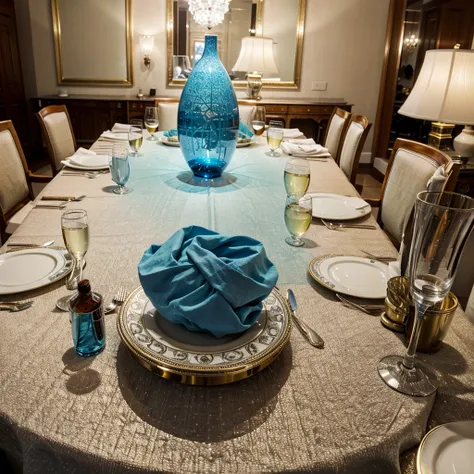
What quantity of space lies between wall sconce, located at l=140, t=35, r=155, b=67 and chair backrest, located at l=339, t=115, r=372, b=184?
9.53ft

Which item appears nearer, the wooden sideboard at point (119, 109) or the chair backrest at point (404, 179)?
the chair backrest at point (404, 179)

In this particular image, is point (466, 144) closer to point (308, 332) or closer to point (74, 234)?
point (308, 332)

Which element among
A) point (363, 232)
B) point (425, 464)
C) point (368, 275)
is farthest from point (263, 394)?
point (363, 232)

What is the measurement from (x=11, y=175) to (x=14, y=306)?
129 cm

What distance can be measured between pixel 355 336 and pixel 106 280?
1.72 feet

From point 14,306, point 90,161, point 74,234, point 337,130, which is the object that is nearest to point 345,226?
point 74,234

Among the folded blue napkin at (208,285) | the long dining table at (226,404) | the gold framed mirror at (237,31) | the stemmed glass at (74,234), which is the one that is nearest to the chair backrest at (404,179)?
the long dining table at (226,404)

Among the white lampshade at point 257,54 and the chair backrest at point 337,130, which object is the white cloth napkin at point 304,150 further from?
the white lampshade at point 257,54

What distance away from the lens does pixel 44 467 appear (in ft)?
1.81

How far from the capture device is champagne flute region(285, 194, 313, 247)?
3.59 feet

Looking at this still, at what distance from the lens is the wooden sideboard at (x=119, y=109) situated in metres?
4.57

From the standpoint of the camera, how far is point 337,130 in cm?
282

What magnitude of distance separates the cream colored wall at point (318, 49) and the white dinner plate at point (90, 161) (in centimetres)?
318

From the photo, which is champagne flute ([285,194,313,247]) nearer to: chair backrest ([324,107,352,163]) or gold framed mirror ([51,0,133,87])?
chair backrest ([324,107,352,163])
